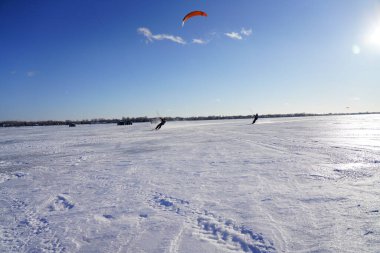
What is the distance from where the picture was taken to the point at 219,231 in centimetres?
310

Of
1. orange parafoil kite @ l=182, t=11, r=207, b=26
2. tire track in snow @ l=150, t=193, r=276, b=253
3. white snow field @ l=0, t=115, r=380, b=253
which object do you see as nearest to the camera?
tire track in snow @ l=150, t=193, r=276, b=253

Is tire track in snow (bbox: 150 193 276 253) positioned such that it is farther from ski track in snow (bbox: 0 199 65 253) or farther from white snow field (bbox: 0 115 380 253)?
ski track in snow (bbox: 0 199 65 253)

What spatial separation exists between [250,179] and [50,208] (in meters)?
3.36

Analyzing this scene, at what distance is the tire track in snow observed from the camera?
2740 millimetres

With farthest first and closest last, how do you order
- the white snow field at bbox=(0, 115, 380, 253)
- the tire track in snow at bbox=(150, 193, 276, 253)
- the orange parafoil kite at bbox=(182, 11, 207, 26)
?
the orange parafoil kite at bbox=(182, 11, 207, 26) < the white snow field at bbox=(0, 115, 380, 253) < the tire track in snow at bbox=(150, 193, 276, 253)

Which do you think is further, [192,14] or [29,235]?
[192,14]

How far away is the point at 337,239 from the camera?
9.05 ft

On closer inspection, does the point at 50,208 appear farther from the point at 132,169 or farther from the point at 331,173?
the point at 331,173

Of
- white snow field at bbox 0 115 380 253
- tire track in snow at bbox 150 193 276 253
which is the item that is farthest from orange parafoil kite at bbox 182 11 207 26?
tire track in snow at bbox 150 193 276 253

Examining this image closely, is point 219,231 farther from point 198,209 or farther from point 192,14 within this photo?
point 192,14

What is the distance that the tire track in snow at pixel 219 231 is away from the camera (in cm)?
274

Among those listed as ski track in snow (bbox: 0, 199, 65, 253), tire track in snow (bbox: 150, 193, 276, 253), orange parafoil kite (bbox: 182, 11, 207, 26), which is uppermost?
orange parafoil kite (bbox: 182, 11, 207, 26)

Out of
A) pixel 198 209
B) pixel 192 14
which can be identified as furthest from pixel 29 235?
pixel 192 14

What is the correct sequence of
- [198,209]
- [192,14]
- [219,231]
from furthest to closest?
[192,14], [198,209], [219,231]
